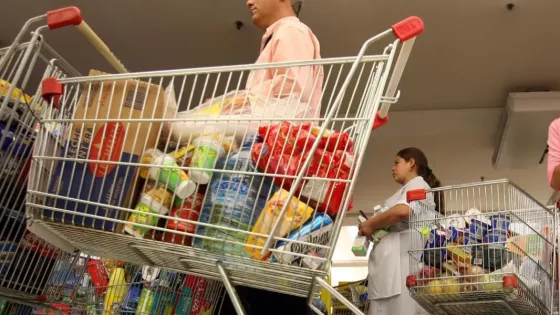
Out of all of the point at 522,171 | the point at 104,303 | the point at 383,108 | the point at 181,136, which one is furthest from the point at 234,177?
the point at 522,171

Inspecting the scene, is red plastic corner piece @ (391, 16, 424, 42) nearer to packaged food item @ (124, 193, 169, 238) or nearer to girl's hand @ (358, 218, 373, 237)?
packaged food item @ (124, 193, 169, 238)

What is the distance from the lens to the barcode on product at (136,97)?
148 cm

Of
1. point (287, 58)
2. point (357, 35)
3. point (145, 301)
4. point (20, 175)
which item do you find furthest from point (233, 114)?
point (357, 35)

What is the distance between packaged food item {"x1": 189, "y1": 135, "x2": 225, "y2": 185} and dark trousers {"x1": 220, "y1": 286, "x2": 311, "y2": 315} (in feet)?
1.85

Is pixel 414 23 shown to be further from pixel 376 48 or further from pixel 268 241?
pixel 376 48

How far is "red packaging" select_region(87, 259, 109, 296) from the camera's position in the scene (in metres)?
2.46

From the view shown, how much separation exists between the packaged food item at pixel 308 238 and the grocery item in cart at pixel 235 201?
0.32 feet

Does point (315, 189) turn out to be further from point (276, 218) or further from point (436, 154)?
point (436, 154)

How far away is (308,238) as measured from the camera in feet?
4.26

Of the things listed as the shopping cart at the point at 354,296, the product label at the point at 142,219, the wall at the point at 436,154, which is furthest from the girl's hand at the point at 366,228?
the wall at the point at 436,154

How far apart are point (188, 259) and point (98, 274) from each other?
3.90ft

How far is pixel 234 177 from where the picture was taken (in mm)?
1383

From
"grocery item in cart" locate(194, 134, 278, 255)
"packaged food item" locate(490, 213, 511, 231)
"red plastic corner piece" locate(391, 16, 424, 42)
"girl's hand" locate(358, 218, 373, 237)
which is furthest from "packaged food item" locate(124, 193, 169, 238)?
"girl's hand" locate(358, 218, 373, 237)

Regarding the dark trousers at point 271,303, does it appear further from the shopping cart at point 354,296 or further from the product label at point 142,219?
the shopping cart at point 354,296
